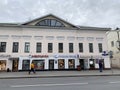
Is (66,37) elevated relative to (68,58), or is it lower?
elevated

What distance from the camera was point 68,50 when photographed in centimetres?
2791

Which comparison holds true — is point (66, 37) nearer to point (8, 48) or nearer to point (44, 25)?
point (44, 25)

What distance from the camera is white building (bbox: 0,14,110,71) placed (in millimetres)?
26219

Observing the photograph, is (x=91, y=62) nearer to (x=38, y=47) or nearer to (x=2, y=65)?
(x=38, y=47)

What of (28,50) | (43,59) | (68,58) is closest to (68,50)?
(68,58)

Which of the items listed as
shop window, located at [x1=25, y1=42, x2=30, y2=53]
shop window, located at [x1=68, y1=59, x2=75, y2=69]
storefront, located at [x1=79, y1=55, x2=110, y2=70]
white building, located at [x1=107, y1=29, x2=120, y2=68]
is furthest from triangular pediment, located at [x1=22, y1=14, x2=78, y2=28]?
white building, located at [x1=107, y1=29, x2=120, y2=68]

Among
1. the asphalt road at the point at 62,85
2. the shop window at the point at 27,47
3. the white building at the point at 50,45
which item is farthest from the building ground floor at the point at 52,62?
the asphalt road at the point at 62,85

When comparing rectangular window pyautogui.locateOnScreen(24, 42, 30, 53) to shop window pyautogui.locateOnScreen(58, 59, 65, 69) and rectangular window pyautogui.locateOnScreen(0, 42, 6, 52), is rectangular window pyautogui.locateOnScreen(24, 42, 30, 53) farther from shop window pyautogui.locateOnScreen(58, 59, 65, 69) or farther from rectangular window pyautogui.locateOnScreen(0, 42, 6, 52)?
shop window pyautogui.locateOnScreen(58, 59, 65, 69)

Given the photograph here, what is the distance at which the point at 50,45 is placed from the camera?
27484mm

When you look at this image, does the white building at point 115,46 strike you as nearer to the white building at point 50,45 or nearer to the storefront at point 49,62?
the white building at point 50,45

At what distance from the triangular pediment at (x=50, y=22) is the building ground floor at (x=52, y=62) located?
5870mm

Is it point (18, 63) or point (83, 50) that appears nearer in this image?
point (18, 63)

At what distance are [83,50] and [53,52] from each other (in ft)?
19.0

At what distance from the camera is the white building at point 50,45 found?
26.2m
